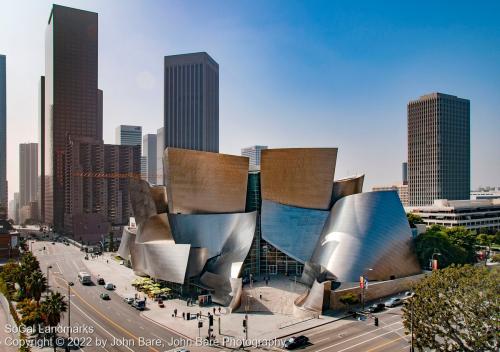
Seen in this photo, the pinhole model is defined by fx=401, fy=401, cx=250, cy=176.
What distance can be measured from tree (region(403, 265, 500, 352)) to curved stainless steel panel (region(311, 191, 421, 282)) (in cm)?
1974

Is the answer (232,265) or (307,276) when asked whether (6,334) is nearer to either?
(232,265)

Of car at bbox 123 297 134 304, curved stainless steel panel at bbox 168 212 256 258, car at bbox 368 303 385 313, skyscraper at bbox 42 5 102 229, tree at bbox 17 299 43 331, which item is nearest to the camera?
tree at bbox 17 299 43 331

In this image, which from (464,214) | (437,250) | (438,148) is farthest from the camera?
(438,148)

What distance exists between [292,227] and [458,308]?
33.3 metres

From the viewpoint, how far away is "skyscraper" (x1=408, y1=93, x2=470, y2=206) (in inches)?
6496

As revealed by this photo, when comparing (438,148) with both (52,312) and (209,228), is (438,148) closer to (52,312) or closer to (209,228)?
(209,228)

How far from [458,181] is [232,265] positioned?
496 ft

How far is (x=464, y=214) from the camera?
10544cm

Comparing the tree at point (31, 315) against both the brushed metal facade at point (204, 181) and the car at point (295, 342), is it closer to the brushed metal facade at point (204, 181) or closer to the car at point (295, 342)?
the car at point (295, 342)

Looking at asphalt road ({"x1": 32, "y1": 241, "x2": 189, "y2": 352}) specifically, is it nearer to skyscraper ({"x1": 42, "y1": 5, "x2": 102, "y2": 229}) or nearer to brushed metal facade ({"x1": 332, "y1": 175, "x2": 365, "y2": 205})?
brushed metal facade ({"x1": 332, "y1": 175, "x2": 365, "y2": 205})

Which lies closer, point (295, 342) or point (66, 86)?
point (295, 342)

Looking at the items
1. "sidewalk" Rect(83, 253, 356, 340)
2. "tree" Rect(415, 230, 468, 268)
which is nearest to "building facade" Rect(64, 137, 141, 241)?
"sidewalk" Rect(83, 253, 356, 340)

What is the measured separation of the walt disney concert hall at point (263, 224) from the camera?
161 feet

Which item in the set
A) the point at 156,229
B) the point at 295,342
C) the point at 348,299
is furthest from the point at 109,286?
the point at 295,342
